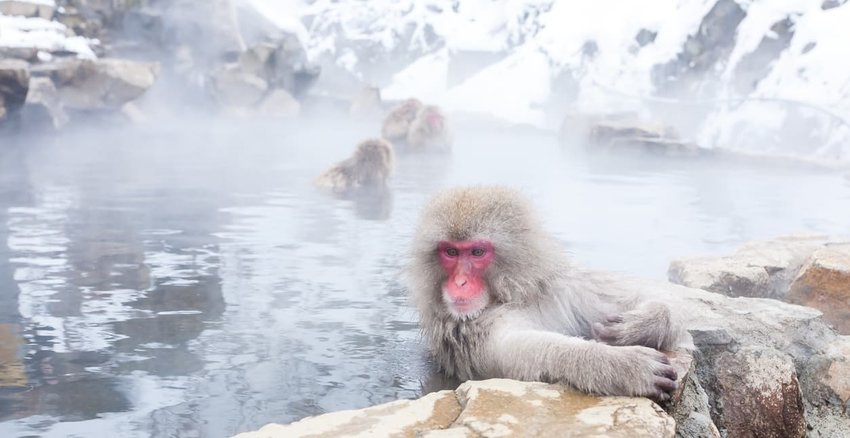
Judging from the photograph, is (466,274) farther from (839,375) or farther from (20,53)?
(20,53)

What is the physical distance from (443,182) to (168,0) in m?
13.6

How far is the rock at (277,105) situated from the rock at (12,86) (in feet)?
31.3

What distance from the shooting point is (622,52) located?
19.9 m

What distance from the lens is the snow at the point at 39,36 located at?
13430mm

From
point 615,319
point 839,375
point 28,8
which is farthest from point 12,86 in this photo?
point 839,375

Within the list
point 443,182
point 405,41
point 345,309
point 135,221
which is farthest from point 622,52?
point 345,309

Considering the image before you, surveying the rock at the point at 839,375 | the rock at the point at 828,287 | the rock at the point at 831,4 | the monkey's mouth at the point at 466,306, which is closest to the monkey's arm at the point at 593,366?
the monkey's mouth at the point at 466,306

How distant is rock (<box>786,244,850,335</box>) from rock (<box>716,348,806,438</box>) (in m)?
0.84

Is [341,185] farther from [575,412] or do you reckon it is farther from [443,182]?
[575,412]

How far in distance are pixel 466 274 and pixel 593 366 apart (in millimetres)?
602

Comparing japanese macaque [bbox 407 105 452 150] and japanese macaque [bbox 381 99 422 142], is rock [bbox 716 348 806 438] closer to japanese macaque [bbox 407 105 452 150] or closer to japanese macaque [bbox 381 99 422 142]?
japanese macaque [bbox 407 105 452 150]

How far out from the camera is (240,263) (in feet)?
15.5

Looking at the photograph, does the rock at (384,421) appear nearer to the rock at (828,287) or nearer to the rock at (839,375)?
the rock at (839,375)

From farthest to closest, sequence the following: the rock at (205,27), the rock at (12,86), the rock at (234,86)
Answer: the rock at (205,27) → the rock at (234,86) → the rock at (12,86)
